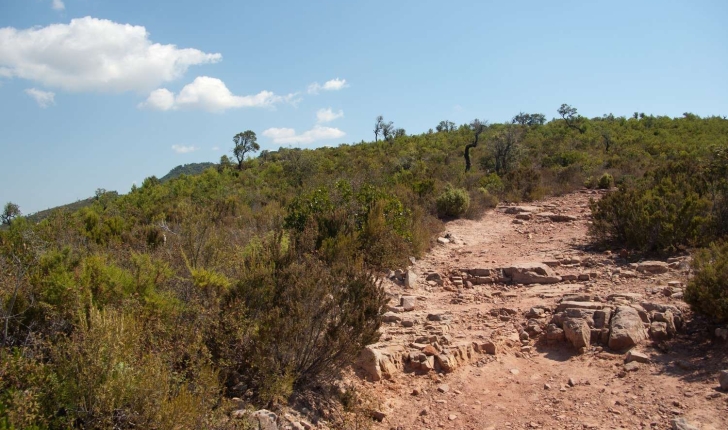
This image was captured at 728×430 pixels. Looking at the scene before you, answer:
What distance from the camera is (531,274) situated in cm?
782

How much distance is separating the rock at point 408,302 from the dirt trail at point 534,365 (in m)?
0.09

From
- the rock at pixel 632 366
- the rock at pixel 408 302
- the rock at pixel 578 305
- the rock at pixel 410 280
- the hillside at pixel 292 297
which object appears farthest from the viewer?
the rock at pixel 410 280

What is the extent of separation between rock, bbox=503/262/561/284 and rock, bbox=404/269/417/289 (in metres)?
1.55

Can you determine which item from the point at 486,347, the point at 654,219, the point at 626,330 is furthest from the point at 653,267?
the point at 486,347

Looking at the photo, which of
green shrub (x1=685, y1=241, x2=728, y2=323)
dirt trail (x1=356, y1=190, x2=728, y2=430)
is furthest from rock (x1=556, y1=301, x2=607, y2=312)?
green shrub (x1=685, y1=241, x2=728, y2=323)

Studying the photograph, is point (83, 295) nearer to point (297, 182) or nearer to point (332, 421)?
point (332, 421)

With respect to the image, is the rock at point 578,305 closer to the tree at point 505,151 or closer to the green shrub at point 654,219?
the green shrub at point 654,219

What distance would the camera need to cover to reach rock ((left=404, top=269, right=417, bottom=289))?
781cm

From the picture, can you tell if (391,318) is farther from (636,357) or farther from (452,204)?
(452,204)

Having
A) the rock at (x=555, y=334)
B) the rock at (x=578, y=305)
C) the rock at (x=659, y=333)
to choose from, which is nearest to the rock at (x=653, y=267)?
the rock at (x=578, y=305)

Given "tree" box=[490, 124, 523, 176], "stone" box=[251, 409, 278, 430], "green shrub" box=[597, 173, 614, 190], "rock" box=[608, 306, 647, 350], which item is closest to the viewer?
"stone" box=[251, 409, 278, 430]

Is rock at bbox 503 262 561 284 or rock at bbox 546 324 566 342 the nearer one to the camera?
rock at bbox 546 324 566 342

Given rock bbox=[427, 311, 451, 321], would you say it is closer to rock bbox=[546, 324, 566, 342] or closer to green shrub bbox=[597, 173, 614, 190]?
rock bbox=[546, 324, 566, 342]

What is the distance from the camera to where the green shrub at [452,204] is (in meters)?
13.7
